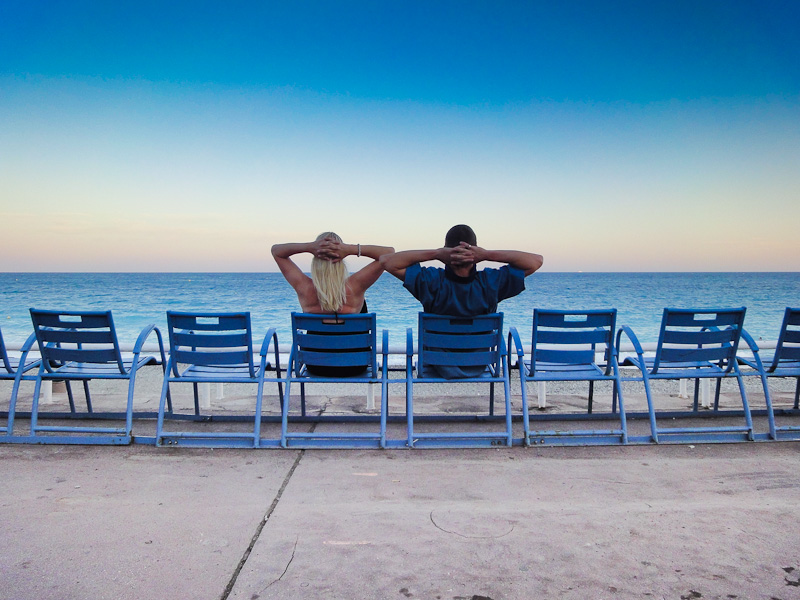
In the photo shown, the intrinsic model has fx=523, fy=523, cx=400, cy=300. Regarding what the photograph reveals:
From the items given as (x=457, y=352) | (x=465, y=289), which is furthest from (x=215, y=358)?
(x=465, y=289)

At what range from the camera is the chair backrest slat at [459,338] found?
3.99 metres

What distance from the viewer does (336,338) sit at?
397 cm

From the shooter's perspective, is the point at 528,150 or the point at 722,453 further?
the point at 528,150

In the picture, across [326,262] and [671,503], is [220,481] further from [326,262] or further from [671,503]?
[671,503]

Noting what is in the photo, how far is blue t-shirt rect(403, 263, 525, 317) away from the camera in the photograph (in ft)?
13.1

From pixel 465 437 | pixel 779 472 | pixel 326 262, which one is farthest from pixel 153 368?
pixel 779 472

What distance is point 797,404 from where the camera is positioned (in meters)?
4.75

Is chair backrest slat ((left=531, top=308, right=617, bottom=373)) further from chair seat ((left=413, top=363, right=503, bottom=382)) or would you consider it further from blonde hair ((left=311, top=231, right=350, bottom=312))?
blonde hair ((left=311, top=231, right=350, bottom=312))

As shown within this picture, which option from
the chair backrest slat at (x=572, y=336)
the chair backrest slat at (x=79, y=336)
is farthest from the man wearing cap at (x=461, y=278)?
the chair backrest slat at (x=79, y=336)

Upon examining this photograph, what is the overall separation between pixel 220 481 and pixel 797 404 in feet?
16.3

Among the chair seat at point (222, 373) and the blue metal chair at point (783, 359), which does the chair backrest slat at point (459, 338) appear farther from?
the blue metal chair at point (783, 359)

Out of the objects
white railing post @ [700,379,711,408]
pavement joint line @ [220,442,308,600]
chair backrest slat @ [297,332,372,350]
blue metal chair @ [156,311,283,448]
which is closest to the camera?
pavement joint line @ [220,442,308,600]

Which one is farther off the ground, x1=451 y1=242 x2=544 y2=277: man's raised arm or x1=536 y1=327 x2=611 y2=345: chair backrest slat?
x1=451 y1=242 x2=544 y2=277: man's raised arm

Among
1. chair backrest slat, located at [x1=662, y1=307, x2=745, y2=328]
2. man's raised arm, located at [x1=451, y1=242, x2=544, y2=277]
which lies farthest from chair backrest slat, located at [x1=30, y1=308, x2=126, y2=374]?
chair backrest slat, located at [x1=662, y1=307, x2=745, y2=328]
